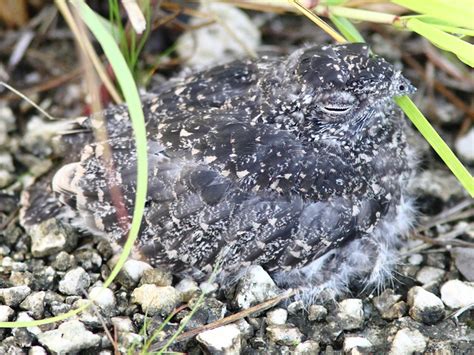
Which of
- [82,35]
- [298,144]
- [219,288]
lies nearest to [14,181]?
[82,35]

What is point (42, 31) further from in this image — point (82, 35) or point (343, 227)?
point (343, 227)

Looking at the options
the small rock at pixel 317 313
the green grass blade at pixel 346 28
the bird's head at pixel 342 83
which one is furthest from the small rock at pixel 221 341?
the green grass blade at pixel 346 28

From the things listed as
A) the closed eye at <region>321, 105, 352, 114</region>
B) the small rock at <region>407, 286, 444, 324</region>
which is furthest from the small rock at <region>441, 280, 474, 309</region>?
the closed eye at <region>321, 105, 352, 114</region>

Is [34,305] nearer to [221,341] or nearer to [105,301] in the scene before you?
[105,301]

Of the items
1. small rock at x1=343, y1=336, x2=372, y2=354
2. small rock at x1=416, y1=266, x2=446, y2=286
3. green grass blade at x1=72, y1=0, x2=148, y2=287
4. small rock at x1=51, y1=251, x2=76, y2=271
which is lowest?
small rock at x1=51, y1=251, x2=76, y2=271

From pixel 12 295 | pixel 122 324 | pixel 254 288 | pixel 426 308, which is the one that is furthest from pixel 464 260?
pixel 12 295

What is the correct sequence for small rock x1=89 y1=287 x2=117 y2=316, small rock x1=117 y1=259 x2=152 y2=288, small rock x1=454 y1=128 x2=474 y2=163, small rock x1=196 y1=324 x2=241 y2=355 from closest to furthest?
small rock x1=196 y1=324 x2=241 y2=355 → small rock x1=89 y1=287 x2=117 y2=316 → small rock x1=117 y1=259 x2=152 y2=288 → small rock x1=454 y1=128 x2=474 y2=163

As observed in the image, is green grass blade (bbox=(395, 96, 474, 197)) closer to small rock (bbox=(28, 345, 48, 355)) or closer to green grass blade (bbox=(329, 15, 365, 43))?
green grass blade (bbox=(329, 15, 365, 43))
